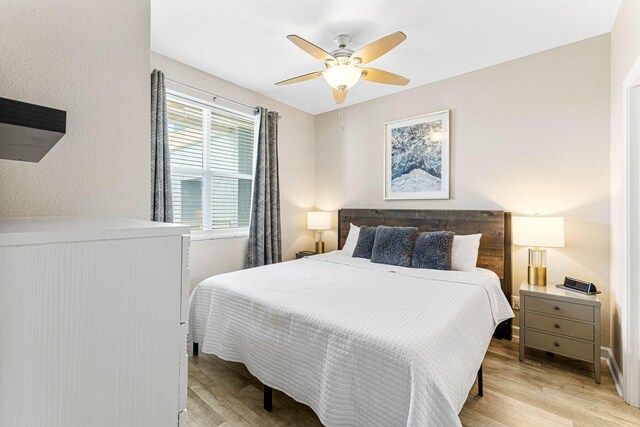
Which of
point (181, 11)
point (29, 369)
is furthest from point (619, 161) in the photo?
point (181, 11)

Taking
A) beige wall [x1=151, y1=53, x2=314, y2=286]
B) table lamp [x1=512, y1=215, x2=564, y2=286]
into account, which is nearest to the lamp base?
table lamp [x1=512, y1=215, x2=564, y2=286]

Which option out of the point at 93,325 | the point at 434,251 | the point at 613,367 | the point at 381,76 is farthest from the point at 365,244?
the point at 93,325

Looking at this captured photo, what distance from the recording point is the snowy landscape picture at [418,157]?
338 centimetres

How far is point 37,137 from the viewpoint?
614 millimetres

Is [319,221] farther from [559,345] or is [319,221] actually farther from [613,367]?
[613,367]

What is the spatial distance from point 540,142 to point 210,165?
3317mm

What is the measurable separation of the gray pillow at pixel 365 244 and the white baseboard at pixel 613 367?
2039 millimetres

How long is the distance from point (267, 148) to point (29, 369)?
3.43m

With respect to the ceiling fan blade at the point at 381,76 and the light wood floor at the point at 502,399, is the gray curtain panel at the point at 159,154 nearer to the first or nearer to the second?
the light wood floor at the point at 502,399

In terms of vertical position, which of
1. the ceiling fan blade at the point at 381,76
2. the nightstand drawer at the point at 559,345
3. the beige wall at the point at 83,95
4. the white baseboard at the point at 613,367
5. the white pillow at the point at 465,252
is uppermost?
the ceiling fan blade at the point at 381,76

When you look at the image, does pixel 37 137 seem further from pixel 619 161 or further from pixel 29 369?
pixel 619 161

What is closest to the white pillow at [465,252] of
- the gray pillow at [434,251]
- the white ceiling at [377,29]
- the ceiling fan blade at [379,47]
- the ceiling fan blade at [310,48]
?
the gray pillow at [434,251]

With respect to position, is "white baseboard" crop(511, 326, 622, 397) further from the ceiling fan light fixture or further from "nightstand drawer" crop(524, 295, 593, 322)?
the ceiling fan light fixture

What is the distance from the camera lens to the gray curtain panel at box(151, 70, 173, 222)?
2.75 m
